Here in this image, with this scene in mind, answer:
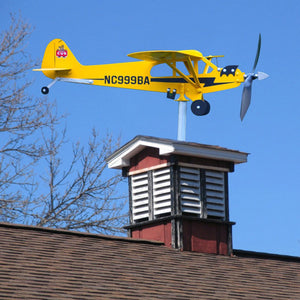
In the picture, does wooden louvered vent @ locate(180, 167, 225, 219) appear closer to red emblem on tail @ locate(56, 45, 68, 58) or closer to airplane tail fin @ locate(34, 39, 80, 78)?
airplane tail fin @ locate(34, 39, 80, 78)

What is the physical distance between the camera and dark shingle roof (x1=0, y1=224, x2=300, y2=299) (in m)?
14.1

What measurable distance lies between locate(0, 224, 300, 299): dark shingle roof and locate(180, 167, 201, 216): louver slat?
1.00 metres

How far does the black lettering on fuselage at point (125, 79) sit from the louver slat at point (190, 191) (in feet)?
18.9

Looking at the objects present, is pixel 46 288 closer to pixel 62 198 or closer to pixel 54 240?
pixel 54 240

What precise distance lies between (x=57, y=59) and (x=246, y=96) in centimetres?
791

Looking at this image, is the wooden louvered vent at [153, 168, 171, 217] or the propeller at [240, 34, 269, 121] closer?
the wooden louvered vent at [153, 168, 171, 217]

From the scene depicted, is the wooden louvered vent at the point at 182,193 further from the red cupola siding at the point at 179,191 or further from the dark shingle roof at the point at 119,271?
the dark shingle roof at the point at 119,271

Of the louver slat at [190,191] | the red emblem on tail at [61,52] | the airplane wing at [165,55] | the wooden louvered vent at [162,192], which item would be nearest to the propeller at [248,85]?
the airplane wing at [165,55]

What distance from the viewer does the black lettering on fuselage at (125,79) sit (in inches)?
948

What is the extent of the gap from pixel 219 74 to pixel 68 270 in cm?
991

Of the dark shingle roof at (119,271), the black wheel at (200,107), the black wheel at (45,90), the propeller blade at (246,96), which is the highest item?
the black wheel at (45,90)

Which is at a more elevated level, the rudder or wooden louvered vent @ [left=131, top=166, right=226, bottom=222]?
the rudder

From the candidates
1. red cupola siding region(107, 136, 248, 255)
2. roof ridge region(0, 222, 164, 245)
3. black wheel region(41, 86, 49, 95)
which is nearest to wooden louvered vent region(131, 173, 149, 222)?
red cupola siding region(107, 136, 248, 255)

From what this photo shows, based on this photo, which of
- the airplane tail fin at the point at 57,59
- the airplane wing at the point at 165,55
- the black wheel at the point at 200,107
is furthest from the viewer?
the airplane tail fin at the point at 57,59
